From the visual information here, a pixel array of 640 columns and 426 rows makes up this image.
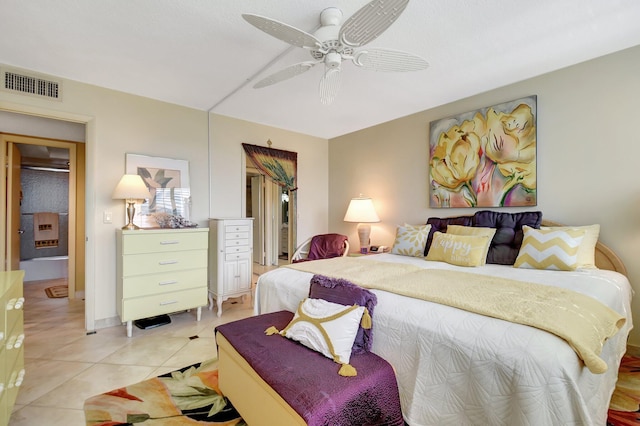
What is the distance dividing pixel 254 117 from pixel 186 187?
4.32ft

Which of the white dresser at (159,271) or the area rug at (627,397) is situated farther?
the white dresser at (159,271)

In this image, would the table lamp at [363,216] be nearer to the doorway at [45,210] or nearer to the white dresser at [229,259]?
the white dresser at [229,259]

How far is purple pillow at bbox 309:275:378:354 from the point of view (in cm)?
152

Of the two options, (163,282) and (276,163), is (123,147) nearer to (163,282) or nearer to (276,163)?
(163,282)

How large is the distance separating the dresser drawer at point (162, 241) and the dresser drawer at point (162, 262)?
0.05 m

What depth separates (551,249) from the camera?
90.3 inches

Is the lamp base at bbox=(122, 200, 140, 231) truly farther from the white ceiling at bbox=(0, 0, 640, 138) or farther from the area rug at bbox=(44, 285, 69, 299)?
the area rug at bbox=(44, 285, 69, 299)

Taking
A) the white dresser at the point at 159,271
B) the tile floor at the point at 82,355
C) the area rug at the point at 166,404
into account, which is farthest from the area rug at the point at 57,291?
the area rug at the point at 166,404

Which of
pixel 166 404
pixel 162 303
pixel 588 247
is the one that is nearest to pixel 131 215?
pixel 162 303

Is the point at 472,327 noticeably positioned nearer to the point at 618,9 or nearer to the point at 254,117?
the point at 618,9

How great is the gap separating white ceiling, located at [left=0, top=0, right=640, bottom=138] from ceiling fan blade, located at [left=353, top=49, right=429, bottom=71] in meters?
0.30

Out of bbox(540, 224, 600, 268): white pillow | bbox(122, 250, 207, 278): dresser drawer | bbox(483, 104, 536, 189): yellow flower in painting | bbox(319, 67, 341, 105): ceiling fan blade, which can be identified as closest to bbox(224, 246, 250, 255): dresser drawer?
bbox(122, 250, 207, 278): dresser drawer

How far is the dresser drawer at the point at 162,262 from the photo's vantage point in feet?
9.14

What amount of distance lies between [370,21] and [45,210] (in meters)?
6.61
